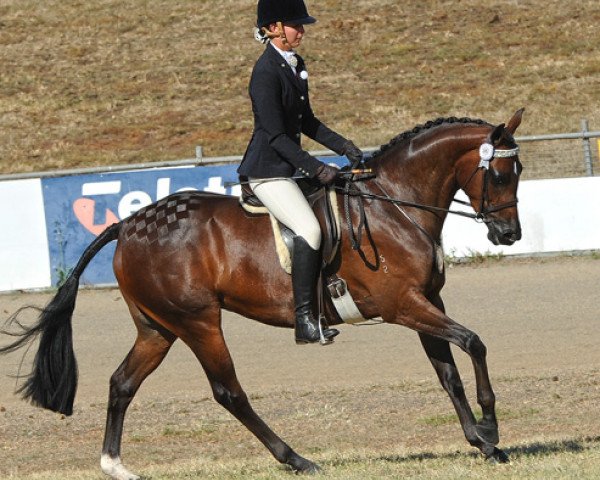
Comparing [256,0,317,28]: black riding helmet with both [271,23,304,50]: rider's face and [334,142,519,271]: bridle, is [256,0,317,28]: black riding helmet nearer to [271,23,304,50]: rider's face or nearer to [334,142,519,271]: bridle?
[271,23,304,50]: rider's face

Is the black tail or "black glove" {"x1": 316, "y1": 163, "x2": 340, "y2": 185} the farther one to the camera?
the black tail

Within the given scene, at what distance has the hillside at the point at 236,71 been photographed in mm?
34812

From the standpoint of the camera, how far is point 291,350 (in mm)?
13625

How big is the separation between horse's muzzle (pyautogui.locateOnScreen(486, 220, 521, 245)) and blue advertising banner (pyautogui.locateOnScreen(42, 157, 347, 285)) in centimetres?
951

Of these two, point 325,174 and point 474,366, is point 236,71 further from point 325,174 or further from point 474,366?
point 474,366

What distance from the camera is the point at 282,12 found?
773 centimetres

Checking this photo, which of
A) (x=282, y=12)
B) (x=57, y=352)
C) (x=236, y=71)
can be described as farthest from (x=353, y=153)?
(x=236, y=71)

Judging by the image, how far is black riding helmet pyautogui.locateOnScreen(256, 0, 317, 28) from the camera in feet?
25.3

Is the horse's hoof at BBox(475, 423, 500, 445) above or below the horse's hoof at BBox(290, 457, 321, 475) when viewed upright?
above

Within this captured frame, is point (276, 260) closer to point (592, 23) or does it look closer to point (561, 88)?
point (561, 88)

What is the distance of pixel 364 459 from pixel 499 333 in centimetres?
575

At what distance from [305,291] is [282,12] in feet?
5.87

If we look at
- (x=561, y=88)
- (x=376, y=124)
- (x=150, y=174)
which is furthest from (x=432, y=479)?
(x=561, y=88)

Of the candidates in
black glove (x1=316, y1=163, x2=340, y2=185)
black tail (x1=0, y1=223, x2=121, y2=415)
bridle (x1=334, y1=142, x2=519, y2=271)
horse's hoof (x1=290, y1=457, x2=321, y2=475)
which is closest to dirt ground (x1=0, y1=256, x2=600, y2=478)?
black tail (x1=0, y1=223, x2=121, y2=415)
